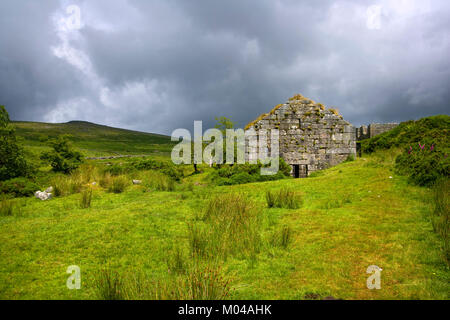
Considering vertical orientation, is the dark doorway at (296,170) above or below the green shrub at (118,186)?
above

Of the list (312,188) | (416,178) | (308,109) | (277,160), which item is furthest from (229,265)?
(308,109)

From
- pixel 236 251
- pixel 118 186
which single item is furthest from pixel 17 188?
pixel 236 251

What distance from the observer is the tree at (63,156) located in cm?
1519

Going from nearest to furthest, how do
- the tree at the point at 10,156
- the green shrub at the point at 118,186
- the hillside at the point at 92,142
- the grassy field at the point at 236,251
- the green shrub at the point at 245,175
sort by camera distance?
the grassy field at the point at 236,251, the green shrub at the point at 118,186, the green shrub at the point at 245,175, the tree at the point at 10,156, the hillside at the point at 92,142

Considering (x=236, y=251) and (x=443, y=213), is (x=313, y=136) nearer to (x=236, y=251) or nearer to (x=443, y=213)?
(x=443, y=213)

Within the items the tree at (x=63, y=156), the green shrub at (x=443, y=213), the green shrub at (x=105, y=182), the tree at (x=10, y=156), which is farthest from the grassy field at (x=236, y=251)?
the tree at (x=63, y=156)

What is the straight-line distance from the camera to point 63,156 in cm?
1591

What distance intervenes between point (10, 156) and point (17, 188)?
2485 millimetres

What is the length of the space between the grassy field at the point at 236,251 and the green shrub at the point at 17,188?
4710 millimetres

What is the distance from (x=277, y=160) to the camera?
12.5 metres

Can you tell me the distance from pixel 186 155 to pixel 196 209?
16601 mm

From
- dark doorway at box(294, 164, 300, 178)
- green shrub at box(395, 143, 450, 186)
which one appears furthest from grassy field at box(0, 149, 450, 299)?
dark doorway at box(294, 164, 300, 178)

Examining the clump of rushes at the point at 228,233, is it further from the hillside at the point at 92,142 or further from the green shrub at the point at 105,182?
the hillside at the point at 92,142
